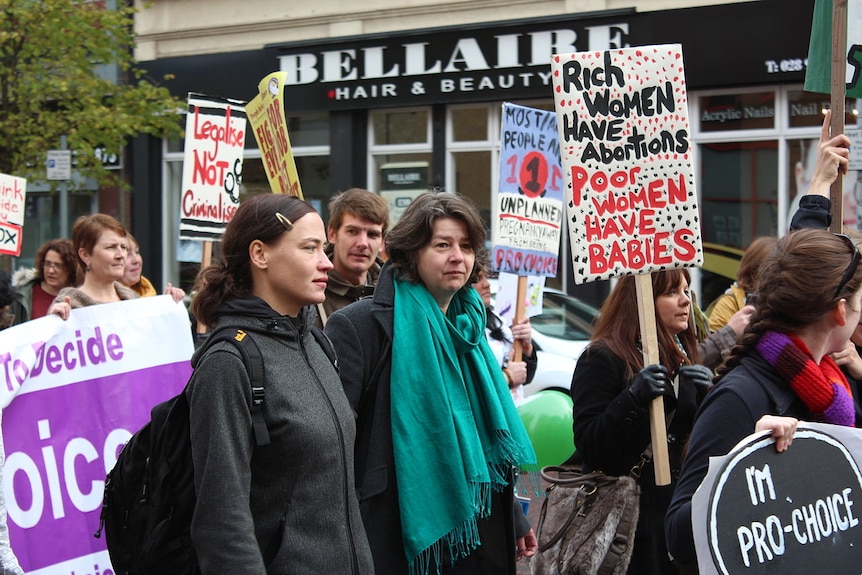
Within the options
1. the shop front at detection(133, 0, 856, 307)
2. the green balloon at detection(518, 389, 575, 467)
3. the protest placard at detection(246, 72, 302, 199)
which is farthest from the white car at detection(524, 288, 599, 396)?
the protest placard at detection(246, 72, 302, 199)

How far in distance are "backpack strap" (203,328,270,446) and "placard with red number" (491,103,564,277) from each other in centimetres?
413

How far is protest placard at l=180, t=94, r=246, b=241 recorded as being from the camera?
250 inches

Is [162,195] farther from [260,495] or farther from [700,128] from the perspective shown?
[260,495]

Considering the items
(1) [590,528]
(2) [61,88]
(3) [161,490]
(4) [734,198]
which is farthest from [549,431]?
(2) [61,88]

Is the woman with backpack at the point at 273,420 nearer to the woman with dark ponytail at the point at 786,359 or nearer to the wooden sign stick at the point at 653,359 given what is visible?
the woman with dark ponytail at the point at 786,359

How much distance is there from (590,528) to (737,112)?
10290 mm

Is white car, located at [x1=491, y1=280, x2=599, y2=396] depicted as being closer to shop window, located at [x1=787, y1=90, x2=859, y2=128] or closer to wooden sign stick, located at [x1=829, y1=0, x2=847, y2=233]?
shop window, located at [x1=787, y1=90, x2=859, y2=128]

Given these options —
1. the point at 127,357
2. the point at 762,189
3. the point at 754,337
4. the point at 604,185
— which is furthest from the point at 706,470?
the point at 762,189

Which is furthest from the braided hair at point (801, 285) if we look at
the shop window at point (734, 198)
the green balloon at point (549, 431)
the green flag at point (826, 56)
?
the shop window at point (734, 198)

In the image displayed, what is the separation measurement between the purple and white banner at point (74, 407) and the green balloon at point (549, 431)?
3.11 metres

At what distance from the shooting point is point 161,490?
2770mm

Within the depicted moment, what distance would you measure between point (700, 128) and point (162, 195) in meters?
8.83

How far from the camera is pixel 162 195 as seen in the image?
17.8 metres

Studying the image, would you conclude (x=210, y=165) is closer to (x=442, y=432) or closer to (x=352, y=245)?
(x=352, y=245)
